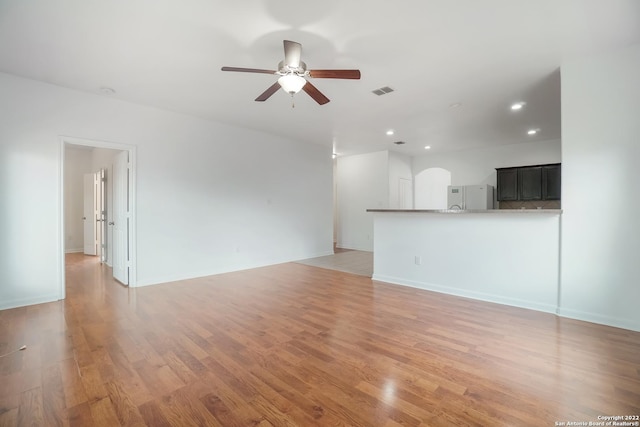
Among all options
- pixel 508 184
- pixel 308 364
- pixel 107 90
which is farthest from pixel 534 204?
pixel 107 90

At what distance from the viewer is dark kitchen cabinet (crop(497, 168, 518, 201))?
Result: 6723 millimetres

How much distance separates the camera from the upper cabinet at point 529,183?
625 centimetres

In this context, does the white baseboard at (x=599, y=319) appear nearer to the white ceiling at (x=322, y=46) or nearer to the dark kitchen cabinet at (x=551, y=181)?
the white ceiling at (x=322, y=46)

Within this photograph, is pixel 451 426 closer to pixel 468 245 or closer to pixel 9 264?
pixel 468 245

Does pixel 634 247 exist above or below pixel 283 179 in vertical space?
below

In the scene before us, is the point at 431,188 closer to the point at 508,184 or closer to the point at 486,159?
the point at 486,159

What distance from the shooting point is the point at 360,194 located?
326 inches

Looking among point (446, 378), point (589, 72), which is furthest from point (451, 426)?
point (589, 72)

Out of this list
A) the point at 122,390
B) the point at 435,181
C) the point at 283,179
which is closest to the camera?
the point at 122,390

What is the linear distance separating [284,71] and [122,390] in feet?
8.92

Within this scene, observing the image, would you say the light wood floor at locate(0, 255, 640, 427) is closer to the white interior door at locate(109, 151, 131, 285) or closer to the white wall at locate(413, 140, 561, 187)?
the white interior door at locate(109, 151, 131, 285)

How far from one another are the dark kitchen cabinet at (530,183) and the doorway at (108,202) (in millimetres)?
7749

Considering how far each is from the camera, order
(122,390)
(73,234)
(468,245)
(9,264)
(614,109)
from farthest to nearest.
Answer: (73,234), (468,245), (9,264), (614,109), (122,390)

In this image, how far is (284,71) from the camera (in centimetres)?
262
